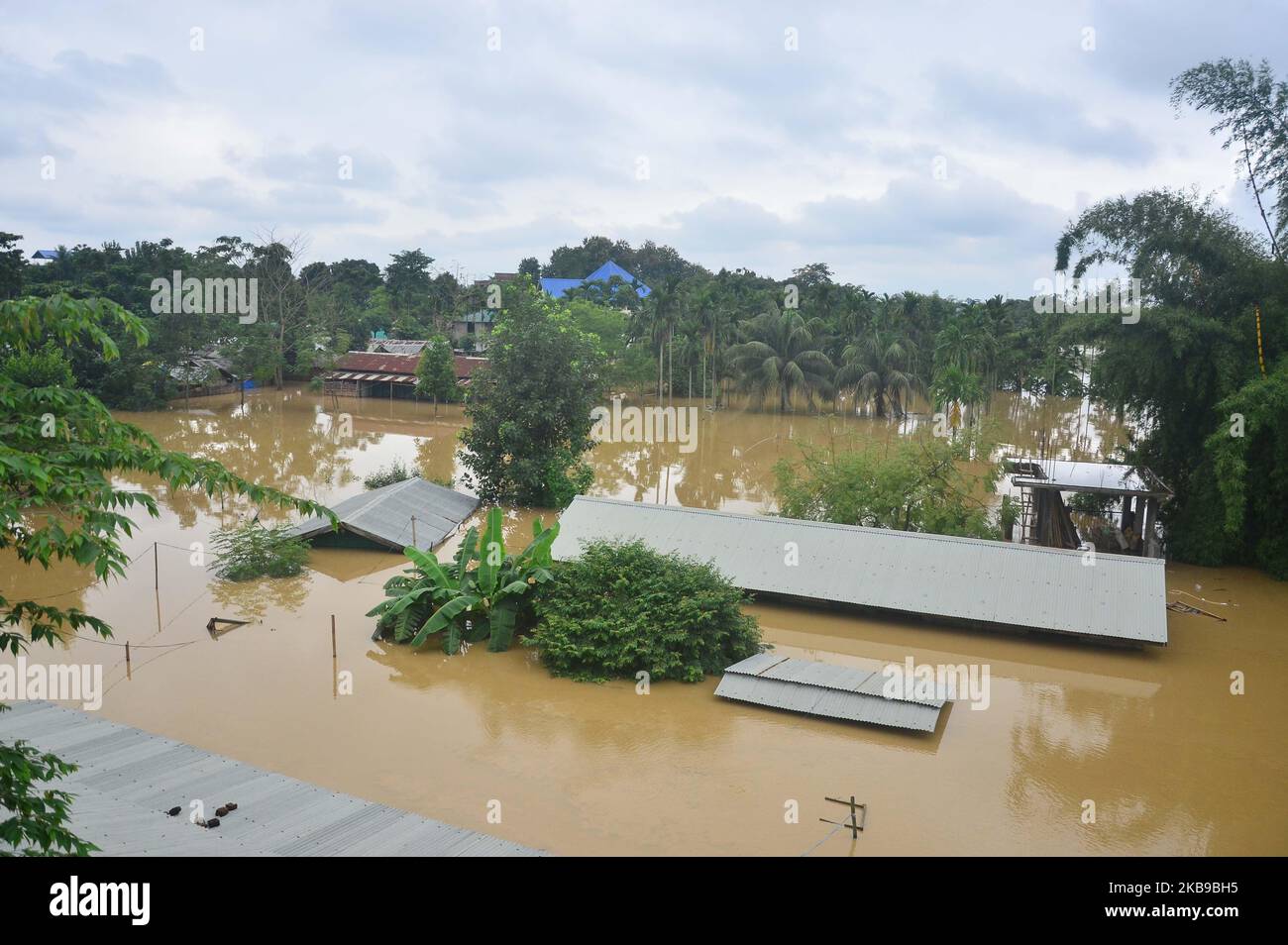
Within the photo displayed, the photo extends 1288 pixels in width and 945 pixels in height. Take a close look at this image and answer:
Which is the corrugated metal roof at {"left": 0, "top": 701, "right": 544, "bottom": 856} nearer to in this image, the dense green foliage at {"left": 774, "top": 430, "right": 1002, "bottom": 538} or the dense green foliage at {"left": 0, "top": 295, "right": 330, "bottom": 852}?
the dense green foliage at {"left": 0, "top": 295, "right": 330, "bottom": 852}

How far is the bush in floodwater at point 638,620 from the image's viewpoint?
1407 centimetres

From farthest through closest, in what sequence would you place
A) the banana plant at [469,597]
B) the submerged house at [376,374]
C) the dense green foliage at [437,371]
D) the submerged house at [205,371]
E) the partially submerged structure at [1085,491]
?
the submerged house at [376,374], the dense green foliage at [437,371], the submerged house at [205,371], the partially submerged structure at [1085,491], the banana plant at [469,597]

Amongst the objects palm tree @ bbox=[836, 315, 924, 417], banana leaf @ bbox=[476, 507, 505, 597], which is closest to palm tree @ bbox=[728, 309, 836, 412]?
palm tree @ bbox=[836, 315, 924, 417]

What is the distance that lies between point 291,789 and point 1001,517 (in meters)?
16.9

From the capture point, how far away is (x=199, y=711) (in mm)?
12734

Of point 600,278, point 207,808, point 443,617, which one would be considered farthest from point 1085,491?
point 600,278

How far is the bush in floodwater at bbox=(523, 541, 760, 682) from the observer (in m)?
14.1

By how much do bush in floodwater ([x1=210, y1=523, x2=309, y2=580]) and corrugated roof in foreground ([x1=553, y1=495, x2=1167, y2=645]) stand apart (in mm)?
5146

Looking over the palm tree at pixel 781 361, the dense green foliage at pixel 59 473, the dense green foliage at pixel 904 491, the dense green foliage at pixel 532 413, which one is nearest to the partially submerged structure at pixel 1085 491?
the dense green foliage at pixel 904 491

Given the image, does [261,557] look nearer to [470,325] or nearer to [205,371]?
[205,371]

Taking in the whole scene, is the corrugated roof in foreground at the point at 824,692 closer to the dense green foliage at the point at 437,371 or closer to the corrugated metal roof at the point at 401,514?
the corrugated metal roof at the point at 401,514

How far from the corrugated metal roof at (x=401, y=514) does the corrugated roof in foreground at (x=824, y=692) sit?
8.93 metres

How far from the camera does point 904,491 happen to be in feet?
64.6
